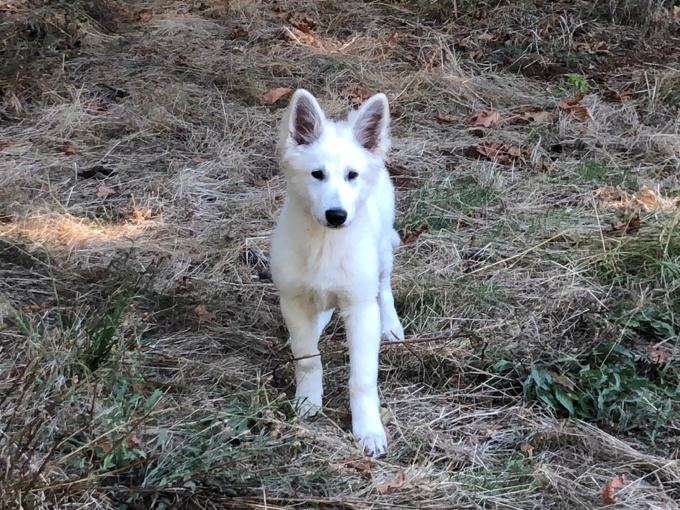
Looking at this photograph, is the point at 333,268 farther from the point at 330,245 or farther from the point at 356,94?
the point at 356,94

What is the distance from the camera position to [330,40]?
25.5 feet

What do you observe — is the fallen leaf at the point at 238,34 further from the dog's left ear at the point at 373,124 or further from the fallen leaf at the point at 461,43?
the dog's left ear at the point at 373,124

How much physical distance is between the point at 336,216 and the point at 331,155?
0.98ft

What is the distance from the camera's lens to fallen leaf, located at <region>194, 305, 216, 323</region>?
11.9ft

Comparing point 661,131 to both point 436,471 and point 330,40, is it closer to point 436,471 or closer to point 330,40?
point 330,40

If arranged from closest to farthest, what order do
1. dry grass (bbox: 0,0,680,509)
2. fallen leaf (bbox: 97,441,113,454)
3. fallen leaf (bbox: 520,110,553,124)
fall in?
fallen leaf (bbox: 97,441,113,454)
dry grass (bbox: 0,0,680,509)
fallen leaf (bbox: 520,110,553,124)

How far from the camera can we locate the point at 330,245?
302cm

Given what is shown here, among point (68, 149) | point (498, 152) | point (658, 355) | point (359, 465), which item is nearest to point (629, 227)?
point (658, 355)

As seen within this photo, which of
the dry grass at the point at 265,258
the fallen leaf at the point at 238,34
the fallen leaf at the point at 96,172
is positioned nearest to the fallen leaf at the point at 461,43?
the dry grass at the point at 265,258

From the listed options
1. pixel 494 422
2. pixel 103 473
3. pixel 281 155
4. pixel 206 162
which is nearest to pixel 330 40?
pixel 206 162

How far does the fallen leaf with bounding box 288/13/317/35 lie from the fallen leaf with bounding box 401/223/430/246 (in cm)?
394

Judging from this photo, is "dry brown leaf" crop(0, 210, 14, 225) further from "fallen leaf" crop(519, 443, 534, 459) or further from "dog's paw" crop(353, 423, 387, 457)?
"fallen leaf" crop(519, 443, 534, 459)

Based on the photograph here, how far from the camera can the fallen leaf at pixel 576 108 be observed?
20.4ft

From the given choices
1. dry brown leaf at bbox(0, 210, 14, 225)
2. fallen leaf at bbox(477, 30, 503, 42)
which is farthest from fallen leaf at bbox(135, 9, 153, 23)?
dry brown leaf at bbox(0, 210, 14, 225)
